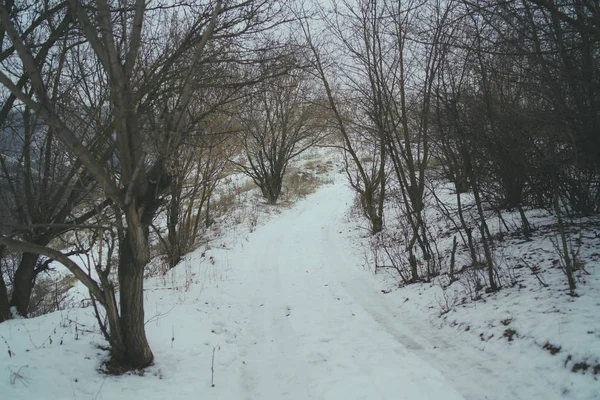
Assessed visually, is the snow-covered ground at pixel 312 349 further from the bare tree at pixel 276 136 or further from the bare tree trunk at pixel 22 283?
the bare tree at pixel 276 136

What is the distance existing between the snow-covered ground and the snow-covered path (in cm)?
2

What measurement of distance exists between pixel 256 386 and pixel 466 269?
401 centimetres

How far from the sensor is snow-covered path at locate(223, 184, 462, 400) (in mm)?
3441

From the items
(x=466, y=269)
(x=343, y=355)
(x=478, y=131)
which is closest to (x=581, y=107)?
(x=478, y=131)

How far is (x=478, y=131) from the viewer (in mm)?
6355

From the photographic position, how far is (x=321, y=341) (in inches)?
178

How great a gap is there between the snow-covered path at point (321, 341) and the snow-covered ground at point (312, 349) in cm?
2

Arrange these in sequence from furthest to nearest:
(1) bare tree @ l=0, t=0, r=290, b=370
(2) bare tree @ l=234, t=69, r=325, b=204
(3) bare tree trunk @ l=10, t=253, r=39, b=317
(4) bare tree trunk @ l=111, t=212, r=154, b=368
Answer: (2) bare tree @ l=234, t=69, r=325, b=204, (3) bare tree trunk @ l=10, t=253, r=39, b=317, (4) bare tree trunk @ l=111, t=212, r=154, b=368, (1) bare tree @ l=0, t=0, r=290, b=370

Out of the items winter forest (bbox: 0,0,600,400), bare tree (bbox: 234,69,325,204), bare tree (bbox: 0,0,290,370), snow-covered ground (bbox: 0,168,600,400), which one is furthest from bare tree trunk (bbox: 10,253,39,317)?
bare tree (bbox: 234,69,325,204)

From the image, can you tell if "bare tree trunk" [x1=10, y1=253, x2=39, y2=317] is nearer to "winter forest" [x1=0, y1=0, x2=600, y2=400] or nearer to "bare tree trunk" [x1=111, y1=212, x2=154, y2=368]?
"winter forest" [x1=0, y1=0, x2=600, y2=400]

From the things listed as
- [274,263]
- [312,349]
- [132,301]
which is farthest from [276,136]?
[132,301]

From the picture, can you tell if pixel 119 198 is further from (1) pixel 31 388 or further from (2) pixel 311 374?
(2) pixel 311 374

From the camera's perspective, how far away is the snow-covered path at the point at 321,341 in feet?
11.3

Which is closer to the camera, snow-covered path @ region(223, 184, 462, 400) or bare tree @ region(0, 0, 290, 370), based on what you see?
bare tree @ region(0, 0, 290, 370)
